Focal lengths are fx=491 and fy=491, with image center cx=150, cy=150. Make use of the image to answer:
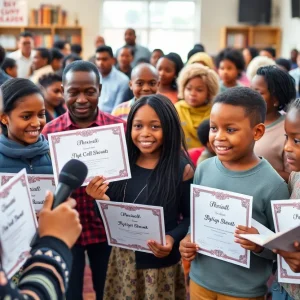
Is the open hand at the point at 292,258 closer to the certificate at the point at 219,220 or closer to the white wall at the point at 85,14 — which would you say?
the certificate at the point at 219,220

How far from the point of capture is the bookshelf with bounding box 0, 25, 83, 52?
418 inches

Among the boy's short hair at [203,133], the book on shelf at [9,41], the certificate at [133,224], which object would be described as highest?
the book on shelf at [9,41]

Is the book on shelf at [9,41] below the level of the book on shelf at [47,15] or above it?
below

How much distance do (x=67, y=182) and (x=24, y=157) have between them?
0.73m

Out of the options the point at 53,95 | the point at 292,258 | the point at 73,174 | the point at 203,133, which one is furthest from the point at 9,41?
the point at 292,258

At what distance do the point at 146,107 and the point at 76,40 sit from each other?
364 inches

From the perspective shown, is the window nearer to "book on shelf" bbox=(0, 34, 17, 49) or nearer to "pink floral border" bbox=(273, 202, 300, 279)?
"book on shelf" bbox=(0, 34, 17, 49)

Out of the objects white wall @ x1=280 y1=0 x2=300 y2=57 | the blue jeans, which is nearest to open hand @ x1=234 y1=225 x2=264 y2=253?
the blue jeans

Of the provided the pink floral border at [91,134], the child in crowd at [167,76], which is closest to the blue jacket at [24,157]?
the pink floral border at [91,134]

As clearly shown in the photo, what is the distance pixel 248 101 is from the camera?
1893 millimetres

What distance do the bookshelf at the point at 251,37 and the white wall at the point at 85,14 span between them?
9.50ft

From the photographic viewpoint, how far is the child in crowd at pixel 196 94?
11.1ft

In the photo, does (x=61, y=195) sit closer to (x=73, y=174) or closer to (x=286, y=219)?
(x=73, y=174)

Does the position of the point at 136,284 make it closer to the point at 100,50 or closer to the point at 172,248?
the point at 172,248
